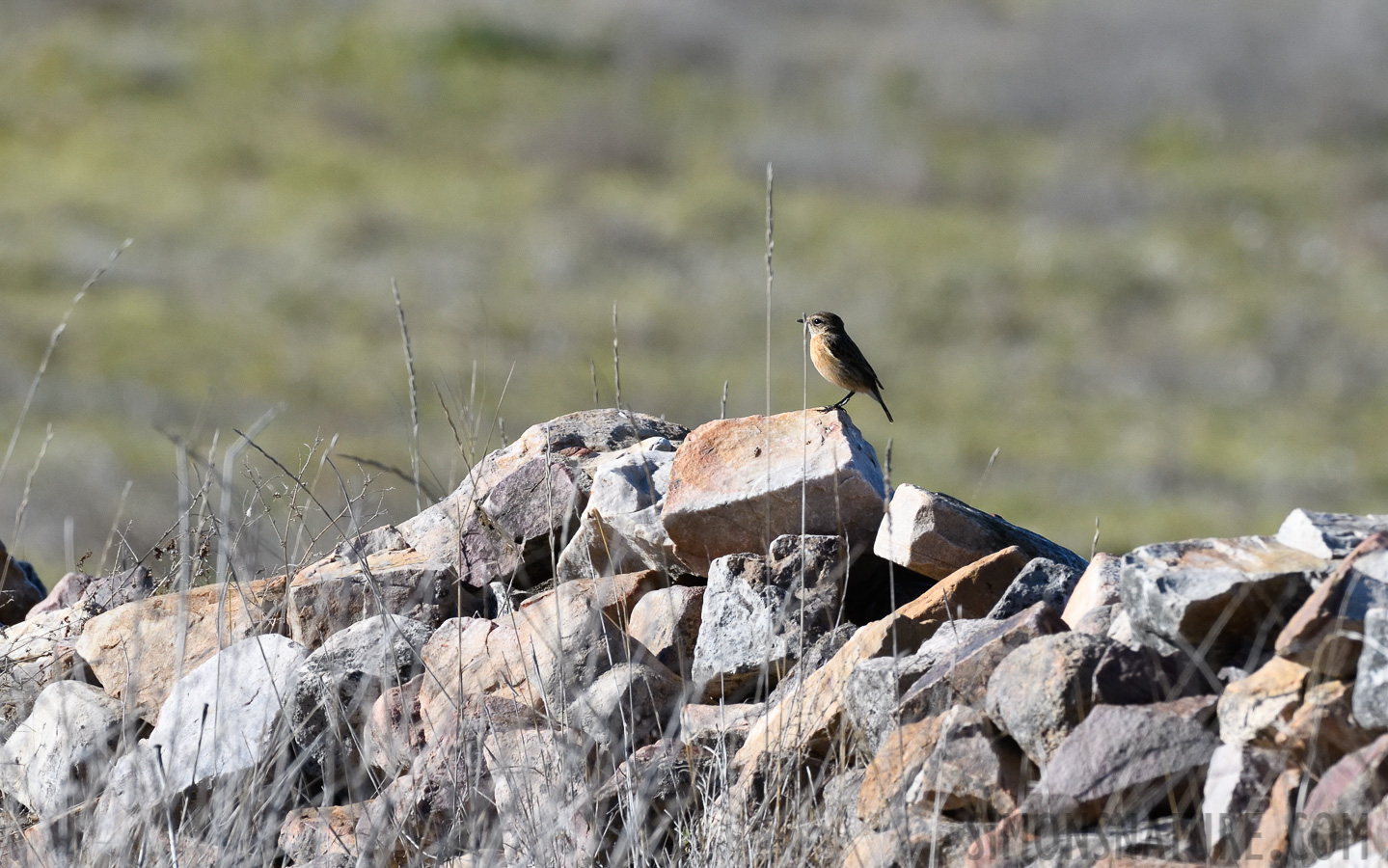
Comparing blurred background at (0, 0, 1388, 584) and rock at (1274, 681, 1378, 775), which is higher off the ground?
rock at (1274, 681, 1378, 775)

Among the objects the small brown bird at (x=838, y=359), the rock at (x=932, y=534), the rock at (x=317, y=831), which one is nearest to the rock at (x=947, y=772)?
the rock at (x=932, y=534)

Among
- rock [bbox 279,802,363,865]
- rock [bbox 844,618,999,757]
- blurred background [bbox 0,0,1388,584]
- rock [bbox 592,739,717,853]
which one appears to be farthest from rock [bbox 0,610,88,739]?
blurred background [bbox 0,0,1388,584]

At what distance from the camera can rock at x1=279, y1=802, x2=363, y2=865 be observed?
3.22 metres

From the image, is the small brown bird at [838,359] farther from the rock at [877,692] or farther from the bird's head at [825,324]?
the rock at [877,692]

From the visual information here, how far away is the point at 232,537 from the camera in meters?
3.41

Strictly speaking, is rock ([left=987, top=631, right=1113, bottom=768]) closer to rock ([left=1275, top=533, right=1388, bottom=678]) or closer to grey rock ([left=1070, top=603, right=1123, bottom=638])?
grey rock ([left=1070, top=603, right=1123, bottom=638])

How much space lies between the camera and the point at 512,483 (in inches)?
162

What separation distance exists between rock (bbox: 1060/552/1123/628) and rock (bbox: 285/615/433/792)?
1.44m

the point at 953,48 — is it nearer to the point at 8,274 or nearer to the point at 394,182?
the point at 394,182

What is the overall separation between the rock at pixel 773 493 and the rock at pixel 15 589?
2.22 meters

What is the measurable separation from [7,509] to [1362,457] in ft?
46.8

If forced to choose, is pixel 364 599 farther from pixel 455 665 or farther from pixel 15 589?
pixel 15 589

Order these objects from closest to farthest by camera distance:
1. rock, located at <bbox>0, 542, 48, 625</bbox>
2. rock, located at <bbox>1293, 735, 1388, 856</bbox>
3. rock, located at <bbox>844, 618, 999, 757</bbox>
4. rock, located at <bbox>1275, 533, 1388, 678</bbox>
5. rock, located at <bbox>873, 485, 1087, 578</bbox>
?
rock, located at <bbox>1293, 735, 1388, 856</bbox> < rock, located at <bbox>1275, 533, 1388, 678</bbox> < rock, located at <bbox>844, 618, 999, 757</bbox> < rock, located at <bbox>873, 485, 1087, 578</bbox> < rock, located at <bbox>0, 542, 48, 625</bbox>

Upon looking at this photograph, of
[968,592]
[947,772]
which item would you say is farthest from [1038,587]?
[947,772]
